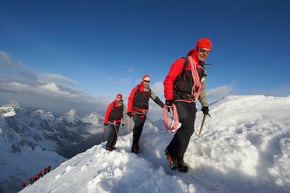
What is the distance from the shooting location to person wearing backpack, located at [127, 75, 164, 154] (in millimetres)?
9000

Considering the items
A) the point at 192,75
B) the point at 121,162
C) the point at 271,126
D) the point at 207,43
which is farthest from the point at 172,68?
the point at 271,126

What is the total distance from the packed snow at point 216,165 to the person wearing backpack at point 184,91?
59cm

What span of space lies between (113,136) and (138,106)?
2.92 meters

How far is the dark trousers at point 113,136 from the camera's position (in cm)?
1109

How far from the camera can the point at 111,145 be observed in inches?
436

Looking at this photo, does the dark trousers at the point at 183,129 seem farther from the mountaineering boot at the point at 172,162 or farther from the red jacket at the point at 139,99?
the red jacket at the point at 139,99

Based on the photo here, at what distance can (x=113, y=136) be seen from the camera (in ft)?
36.7

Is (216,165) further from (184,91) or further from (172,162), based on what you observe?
(184,91)

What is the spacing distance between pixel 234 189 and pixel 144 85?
18.4ft

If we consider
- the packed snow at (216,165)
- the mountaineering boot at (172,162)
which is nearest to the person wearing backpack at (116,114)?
the packed snow at (216,165)

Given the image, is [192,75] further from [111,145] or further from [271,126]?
[111,145]

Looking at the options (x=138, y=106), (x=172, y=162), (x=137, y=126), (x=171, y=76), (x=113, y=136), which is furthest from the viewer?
(x=113, y=136)

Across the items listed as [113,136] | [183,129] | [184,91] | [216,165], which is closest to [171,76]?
[184,91]

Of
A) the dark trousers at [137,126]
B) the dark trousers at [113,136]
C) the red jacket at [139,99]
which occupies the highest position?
the red jacket at [139,99]
